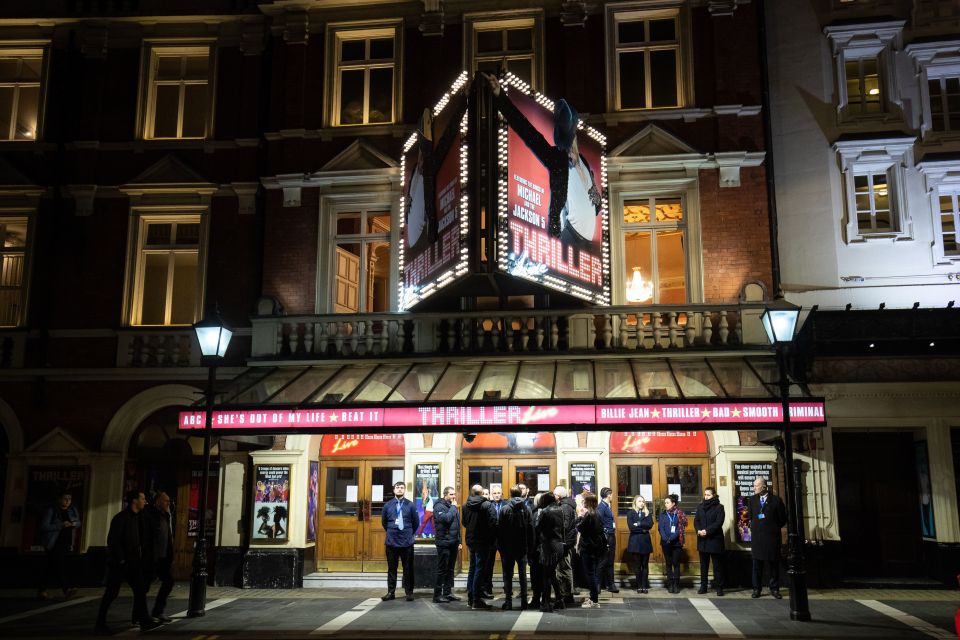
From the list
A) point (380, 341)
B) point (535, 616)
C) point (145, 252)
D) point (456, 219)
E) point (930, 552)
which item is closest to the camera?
point (535, 616)

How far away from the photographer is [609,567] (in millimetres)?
14898

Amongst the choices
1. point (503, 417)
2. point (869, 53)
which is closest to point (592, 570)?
point (503, 417)

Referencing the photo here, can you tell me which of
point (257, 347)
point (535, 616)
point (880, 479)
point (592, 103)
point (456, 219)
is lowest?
point (535, 616)

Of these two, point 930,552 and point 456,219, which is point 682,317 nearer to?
point 456,219

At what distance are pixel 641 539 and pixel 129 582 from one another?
8206 millimetres

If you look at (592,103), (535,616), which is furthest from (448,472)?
(592,103)

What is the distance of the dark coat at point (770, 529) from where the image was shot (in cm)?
1397

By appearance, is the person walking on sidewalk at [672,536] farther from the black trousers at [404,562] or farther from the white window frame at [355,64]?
the white window frame at [355,64]

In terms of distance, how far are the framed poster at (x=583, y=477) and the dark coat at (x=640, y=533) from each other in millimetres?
1251

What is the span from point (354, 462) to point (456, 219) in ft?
18.5

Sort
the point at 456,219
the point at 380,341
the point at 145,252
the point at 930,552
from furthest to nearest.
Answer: the point at 145,252 → the point at 380,341 → the point at 930,552 → the point at 456,219

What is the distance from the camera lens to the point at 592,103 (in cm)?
1725

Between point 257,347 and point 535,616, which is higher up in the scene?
point 257,347

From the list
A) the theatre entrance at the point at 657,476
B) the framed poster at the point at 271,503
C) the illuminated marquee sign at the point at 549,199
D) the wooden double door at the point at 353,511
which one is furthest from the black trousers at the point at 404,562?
the illuminated marquee sign at the point at 549,199
